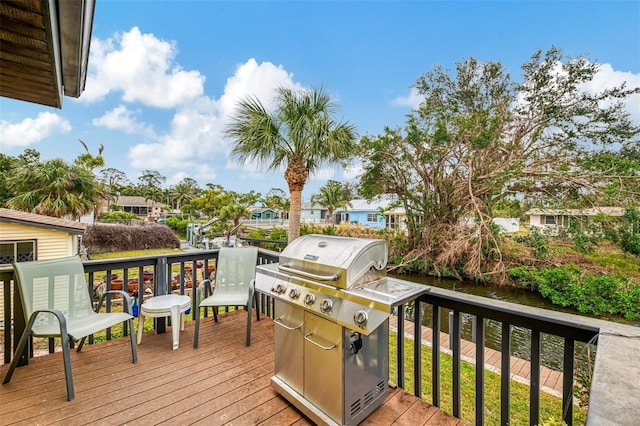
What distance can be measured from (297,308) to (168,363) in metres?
1.46

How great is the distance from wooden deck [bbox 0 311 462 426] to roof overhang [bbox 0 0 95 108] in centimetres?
204

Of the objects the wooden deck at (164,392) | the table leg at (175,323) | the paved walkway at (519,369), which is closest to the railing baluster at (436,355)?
the wooden deck at (164,392)

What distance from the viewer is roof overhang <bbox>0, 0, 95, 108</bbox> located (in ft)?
3.87

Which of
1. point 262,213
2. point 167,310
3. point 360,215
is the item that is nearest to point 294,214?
point 167,310

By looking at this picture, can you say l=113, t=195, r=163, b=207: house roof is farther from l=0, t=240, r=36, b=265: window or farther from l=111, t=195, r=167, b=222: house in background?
l=0, t=240, r=36, b=265: window

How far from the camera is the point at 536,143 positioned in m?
10.5

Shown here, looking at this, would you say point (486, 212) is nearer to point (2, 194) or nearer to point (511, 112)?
point (511, 112)

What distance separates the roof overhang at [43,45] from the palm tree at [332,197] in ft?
85.1

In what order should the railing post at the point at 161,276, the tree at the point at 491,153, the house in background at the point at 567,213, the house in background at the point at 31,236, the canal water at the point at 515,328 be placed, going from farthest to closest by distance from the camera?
the tree at the point at 491,153 → the house in background at the point at 567,213 → the house in background at the point at 31,236 → the canal water at the point at 515,328 → the railing post at the point at 161,276

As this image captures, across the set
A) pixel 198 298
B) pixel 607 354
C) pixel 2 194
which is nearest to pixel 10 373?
pixel 198 298

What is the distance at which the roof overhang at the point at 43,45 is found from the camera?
118 cm

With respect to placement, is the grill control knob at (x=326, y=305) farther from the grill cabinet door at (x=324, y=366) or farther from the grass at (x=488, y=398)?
the grass at (x=488, y=398)

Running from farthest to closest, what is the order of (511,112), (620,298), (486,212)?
(511,112), (486,212), (620,298)

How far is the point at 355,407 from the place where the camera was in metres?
1.63
